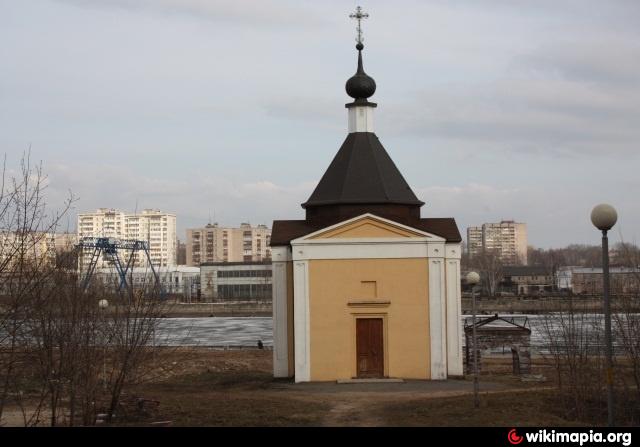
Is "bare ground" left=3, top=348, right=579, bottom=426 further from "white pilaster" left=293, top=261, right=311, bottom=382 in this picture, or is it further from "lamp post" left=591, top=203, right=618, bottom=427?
"lamp post" left=591, top=203, right=618, bottom=427

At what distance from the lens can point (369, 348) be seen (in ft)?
82.1

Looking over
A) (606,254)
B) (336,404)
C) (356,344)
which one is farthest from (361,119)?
(606,254)

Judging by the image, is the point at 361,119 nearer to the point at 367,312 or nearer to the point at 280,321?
the point at 367,312

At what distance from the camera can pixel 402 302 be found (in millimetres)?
25156

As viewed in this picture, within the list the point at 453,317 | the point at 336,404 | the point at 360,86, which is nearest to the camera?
the point at 336,404

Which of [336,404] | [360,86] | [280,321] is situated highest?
[360,86]

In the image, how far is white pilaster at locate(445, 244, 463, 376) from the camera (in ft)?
82.8

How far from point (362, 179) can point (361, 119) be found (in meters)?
2.63

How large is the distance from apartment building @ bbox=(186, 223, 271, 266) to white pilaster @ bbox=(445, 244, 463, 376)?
508 feet

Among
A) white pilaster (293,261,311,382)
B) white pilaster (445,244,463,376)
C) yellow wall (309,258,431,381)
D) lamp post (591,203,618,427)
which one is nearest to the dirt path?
white pilaster (445,244,463,376)

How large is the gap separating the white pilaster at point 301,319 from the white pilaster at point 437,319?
3755 millimetres

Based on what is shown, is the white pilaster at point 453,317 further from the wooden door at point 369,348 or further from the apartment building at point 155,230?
the apartment building at point 155,230
